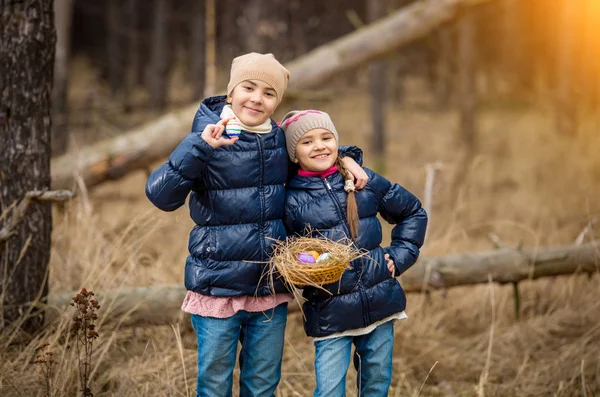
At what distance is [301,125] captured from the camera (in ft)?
9.09

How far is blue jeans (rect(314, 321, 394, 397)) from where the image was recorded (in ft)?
8.95

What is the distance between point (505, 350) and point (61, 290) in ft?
9.94

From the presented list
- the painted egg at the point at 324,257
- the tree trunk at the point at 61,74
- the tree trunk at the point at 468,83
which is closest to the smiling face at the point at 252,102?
the painted egg at the point at 324,257

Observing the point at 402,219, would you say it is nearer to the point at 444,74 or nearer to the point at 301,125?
the point at 301,125

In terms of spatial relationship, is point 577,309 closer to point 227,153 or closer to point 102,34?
point 227,153

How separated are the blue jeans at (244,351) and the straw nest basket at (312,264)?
0.32m

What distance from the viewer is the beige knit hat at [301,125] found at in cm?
276

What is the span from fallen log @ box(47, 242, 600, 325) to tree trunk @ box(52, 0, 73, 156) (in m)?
5.43

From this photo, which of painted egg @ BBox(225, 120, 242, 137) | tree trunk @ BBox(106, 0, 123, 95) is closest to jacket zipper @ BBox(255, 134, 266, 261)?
painted egg @ BBox(225, 120, 242, 137)

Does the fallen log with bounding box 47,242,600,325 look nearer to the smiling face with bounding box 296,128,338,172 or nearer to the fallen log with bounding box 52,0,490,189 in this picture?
the smiling face with bounding box 296,128,338,172

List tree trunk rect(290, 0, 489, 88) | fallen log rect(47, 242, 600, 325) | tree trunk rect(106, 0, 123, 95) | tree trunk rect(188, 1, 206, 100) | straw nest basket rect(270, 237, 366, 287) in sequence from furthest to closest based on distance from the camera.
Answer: tree trunk rect(106, 0, 123, 95)
tree trunk rect(188, 1, 206, 100)
tree trunk rect(290, 0, 489, 88)
fallen log rect(47, 242, 600, 325)
straw nest basket rect(270, 237, 366, 287)

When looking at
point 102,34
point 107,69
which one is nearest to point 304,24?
point 107,69

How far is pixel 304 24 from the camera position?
10680 millimetres

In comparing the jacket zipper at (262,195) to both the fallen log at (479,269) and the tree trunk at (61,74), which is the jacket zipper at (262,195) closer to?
the fallen log at (479,269)
